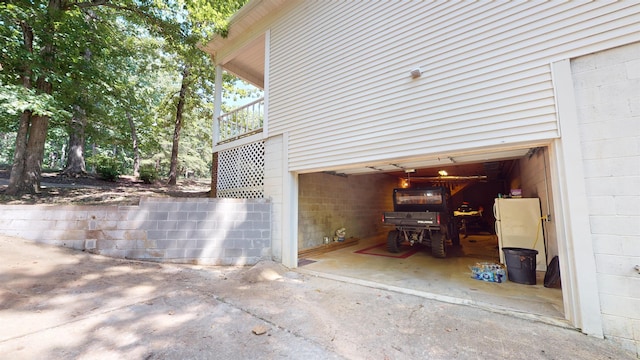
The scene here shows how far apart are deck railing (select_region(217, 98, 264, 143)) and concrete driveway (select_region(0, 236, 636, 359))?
3.86 m

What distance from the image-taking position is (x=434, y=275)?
177 inches

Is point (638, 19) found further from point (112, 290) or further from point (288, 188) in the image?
point (112, 290)

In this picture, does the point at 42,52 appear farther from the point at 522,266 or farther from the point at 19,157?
the point at 522,266

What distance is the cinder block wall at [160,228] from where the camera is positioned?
13.7ft

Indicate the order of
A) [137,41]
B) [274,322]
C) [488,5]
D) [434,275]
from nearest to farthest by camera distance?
[274,322], [488,5], [434,275], [137,41]

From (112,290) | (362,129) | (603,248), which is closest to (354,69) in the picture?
(362,129)

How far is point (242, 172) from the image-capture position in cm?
639

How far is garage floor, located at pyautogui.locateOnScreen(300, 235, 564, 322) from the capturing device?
10.5ft

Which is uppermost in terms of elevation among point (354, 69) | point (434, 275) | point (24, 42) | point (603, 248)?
point (24, 42)

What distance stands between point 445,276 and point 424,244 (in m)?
2.55

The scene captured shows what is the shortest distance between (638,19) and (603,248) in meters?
2.29

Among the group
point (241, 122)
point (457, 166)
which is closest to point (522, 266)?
point (457, 166)

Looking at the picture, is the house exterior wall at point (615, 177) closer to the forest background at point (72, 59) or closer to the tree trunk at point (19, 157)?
the forest background at point (72, 59)

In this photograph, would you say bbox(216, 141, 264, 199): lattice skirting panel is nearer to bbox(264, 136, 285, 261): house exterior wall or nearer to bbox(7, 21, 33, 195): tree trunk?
bbox(264, 136, 285, 261): house exterior wall
